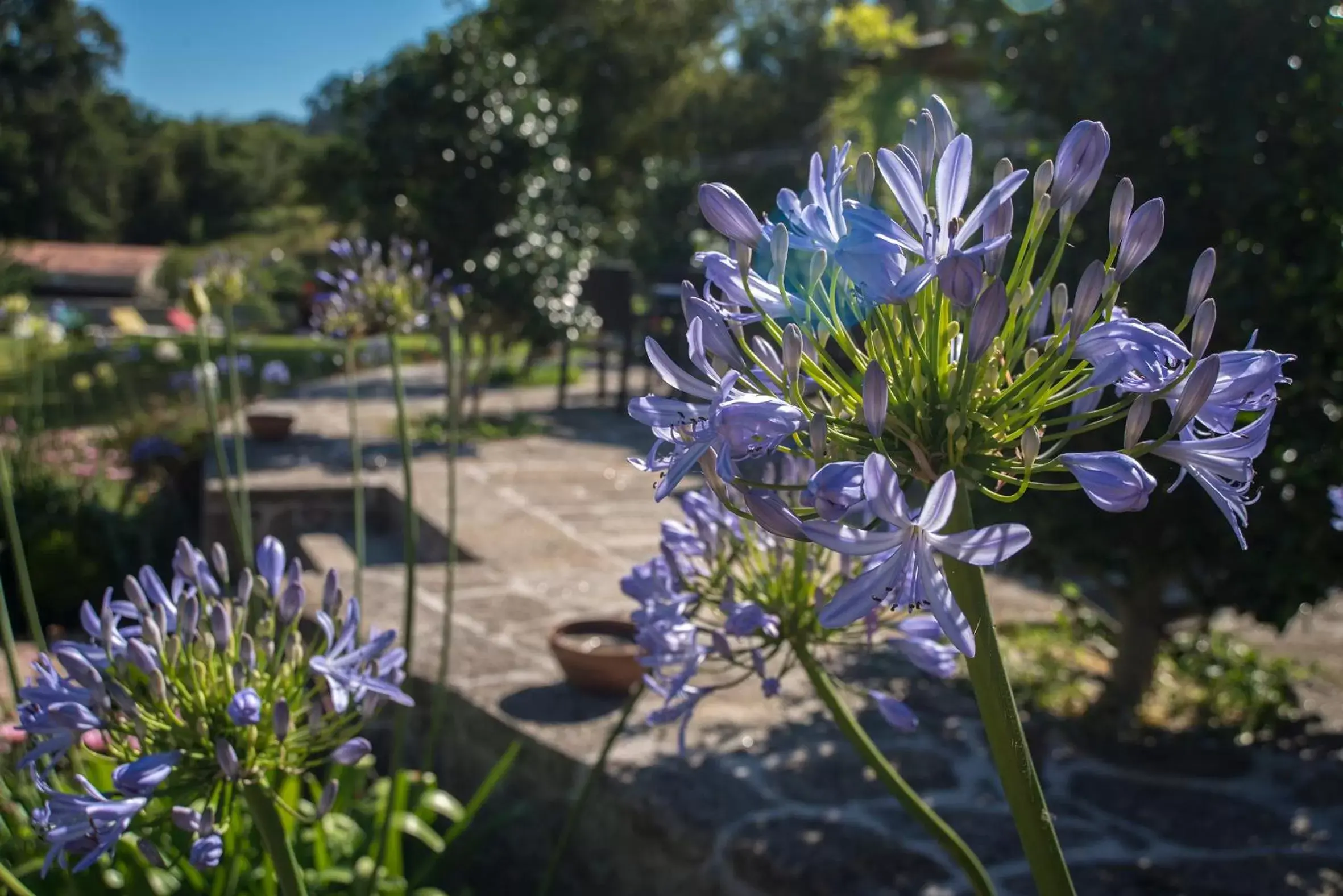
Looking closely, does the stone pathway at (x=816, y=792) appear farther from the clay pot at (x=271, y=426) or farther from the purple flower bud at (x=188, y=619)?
the clay pot at (x=271, y=426)

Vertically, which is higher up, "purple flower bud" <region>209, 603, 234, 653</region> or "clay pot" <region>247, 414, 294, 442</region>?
"purple flower bud" <region>209, 603, 234, 653</region>

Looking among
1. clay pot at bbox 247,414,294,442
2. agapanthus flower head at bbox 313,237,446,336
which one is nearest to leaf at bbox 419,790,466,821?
agapanthus flower head at bbox 313,237,446,336

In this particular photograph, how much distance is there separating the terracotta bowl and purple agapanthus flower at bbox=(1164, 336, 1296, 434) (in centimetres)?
284

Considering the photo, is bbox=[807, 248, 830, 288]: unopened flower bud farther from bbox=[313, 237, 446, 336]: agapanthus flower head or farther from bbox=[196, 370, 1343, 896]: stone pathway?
bbox=[196, 370, 1343, 896]: stone pathway

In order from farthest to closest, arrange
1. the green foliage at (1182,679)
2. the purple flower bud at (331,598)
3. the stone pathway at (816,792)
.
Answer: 1. the green foliage at (1182,679)
2. the stone pathway at (816,792)
3. the purple flower bud at (331,598)

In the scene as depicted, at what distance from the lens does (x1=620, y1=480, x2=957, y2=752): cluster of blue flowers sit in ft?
4.66

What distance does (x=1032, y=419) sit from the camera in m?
0.96

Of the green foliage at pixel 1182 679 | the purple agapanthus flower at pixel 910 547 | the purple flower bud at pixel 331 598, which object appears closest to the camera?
the purple agapanthus flower at pixel 910 547

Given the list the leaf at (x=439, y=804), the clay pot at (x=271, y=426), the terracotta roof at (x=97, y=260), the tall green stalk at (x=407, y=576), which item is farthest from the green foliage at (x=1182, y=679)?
the terracotta roof at (x=97, y=260)

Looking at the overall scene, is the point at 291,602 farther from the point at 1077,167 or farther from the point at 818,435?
the point at 1077,167

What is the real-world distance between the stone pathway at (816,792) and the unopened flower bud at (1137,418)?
2063 millimetres

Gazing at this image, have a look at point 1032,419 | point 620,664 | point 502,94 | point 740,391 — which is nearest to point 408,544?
point 740,391

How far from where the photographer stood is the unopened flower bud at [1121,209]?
97cm

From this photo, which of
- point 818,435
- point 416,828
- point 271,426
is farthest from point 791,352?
point 271,426
